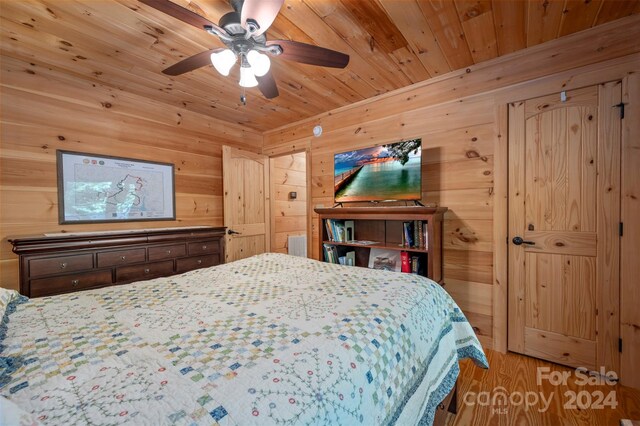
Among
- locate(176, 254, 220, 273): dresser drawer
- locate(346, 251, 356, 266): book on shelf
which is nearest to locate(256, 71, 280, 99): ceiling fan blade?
locate(346, 251, 356, 266): book on shelf

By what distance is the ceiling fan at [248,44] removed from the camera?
1.28 m

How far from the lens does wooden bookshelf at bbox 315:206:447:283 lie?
7.29ft

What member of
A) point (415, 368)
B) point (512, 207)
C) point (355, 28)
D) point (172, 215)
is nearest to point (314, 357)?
point (415, 368)

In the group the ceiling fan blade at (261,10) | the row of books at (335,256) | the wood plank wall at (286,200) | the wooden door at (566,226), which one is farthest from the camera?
the wood plank wall at (286,200)

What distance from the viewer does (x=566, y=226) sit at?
2025 mm

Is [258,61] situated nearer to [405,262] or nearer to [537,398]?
[405,262]

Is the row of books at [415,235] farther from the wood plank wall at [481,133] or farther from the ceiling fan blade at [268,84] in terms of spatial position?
the ceiling fan blade at [268,84]

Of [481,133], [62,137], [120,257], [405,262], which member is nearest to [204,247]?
[120,257]

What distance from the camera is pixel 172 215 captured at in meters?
3.16

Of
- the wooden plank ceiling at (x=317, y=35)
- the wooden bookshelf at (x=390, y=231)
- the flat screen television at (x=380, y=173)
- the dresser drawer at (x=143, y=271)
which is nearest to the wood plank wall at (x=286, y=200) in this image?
the flat screen television at (x=380, y=173)

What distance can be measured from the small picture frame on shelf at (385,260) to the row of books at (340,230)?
31cm

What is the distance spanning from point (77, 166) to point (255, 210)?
1.93 meters

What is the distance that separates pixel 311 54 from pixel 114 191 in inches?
95.1

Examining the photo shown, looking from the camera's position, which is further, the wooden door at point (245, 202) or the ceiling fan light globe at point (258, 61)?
the wooden door at point (245, 202)
